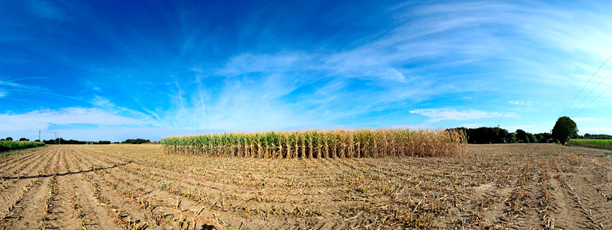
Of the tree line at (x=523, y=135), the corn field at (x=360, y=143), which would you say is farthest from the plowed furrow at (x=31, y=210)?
the tree line at (x=523, y=135)

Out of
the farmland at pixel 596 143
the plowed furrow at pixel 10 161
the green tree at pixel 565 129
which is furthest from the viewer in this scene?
the green tree at pixel 565 129

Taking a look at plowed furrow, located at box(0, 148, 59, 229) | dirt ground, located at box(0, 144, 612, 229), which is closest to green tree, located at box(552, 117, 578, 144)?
dirt ground, located at box(0, 144, 612, 229)

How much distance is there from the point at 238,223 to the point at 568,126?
40.7 metres

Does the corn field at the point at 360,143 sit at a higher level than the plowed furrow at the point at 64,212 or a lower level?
higher

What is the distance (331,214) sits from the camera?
4.12 meters

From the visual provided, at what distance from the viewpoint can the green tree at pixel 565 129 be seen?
28728 mm

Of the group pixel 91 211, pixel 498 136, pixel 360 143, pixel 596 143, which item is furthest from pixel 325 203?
pixel 498 136

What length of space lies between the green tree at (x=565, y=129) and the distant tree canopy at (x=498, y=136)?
1710 millimetres

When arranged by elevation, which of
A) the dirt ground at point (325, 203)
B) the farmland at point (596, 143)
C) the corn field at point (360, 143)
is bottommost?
the farmland at point (596, 143)

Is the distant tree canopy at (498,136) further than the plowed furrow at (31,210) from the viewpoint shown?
Yes

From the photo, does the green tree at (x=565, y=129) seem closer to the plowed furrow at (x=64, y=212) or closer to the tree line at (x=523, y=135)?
the tree line at (x=523, y=135)

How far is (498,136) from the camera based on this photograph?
31000 millimetres

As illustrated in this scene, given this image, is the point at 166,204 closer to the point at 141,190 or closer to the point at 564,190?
the point at 141,190

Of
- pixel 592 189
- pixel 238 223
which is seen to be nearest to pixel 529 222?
pixel 592 189
